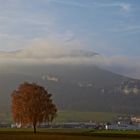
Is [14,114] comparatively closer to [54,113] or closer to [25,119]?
[25,119]

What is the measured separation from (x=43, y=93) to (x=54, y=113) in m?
5.48

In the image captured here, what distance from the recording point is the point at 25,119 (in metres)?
104

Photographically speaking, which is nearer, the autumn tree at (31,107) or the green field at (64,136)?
the green field at (64,136)

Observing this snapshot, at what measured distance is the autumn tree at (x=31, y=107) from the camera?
103188 mm

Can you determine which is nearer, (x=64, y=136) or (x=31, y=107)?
(x=64, y=136)

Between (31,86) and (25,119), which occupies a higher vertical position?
(31,86)

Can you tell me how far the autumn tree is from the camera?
339ft

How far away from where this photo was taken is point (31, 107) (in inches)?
4070

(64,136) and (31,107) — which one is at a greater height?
(31,107)

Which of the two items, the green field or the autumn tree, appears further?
the autumn tree

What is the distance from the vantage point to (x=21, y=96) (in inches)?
4092

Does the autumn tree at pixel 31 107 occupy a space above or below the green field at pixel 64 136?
above

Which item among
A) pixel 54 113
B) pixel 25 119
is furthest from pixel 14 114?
pixel 54 113

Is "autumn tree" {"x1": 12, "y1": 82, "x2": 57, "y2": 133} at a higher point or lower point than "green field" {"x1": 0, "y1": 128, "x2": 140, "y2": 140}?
higher
